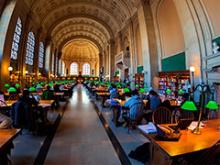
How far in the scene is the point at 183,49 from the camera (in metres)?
9.77

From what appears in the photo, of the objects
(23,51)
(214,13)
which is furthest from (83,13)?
(214,13)

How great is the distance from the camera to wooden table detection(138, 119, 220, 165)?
6.90ft

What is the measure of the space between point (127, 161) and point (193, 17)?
7.78 m

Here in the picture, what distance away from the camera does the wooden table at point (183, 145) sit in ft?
6.90

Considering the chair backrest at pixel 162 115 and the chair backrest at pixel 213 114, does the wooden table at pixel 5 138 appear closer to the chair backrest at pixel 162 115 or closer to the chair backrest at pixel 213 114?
the chair backrest at pixel 162 115

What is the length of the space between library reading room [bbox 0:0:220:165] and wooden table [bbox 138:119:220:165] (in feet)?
0.04

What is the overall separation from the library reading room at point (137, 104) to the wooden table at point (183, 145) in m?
0.01

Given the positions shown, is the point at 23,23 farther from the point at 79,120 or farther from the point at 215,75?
the point at 215,75

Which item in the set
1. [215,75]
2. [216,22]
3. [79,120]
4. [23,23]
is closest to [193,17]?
[216,22]

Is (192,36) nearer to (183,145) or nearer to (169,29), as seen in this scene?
(169,29)

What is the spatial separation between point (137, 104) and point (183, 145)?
290 cm

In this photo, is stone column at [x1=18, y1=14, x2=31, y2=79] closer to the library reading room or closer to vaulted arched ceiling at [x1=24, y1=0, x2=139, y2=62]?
the library reading room

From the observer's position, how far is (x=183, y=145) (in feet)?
7.57

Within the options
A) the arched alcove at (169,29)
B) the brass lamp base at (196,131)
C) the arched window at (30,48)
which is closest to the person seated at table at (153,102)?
the brass lamp base at (196,131)
